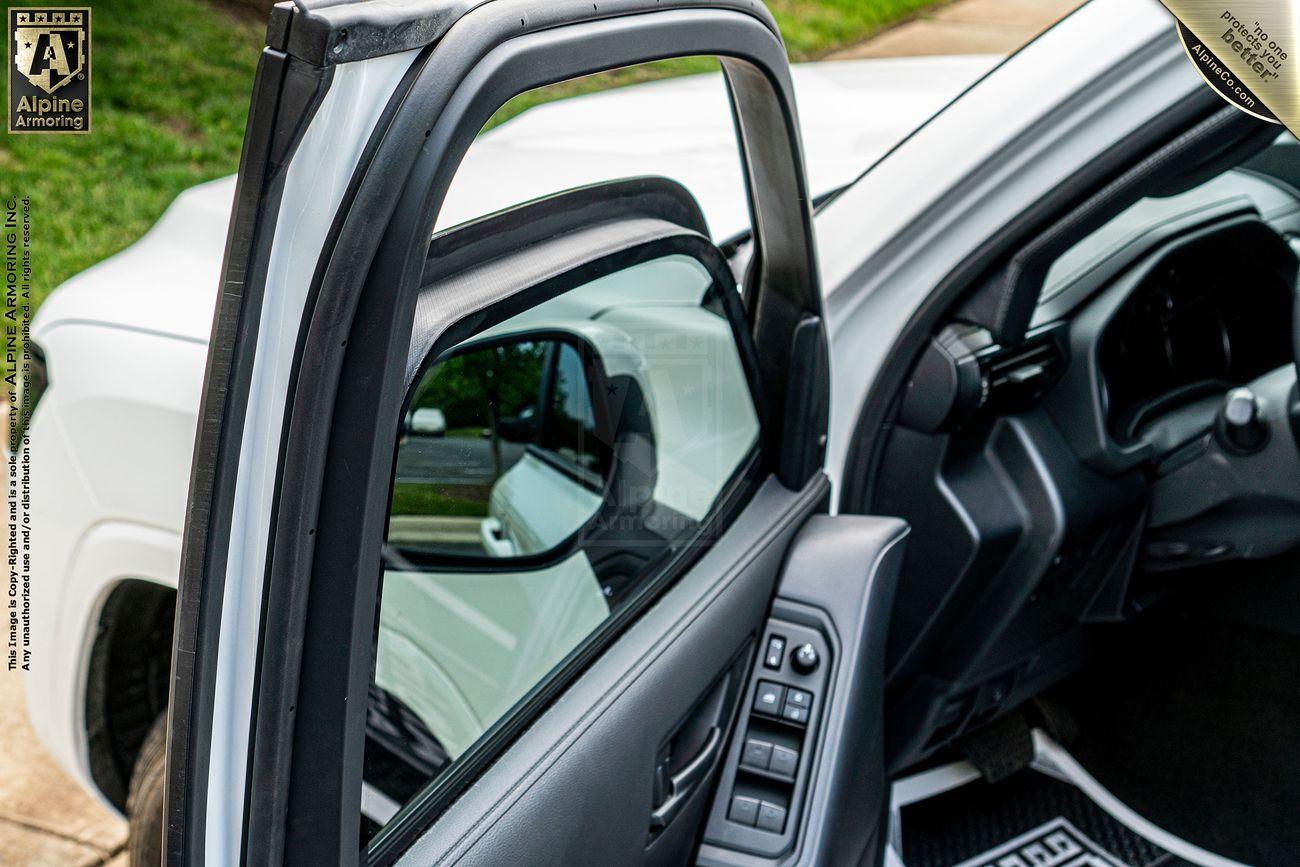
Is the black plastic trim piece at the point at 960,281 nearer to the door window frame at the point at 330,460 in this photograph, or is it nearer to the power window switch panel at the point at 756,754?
the power window switch panel at the point at 756,754

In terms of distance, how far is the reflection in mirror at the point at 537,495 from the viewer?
1.27m

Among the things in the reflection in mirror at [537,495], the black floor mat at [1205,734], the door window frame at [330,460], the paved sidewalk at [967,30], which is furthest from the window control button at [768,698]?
the paved sidewalk at [967,30]

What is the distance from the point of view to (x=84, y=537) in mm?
1750

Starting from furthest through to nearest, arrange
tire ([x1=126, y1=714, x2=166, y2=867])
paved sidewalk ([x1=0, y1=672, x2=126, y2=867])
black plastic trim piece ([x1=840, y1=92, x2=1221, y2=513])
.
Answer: paved sidewalk ([x1=0, y1=672, x2=126, y2=867]) < tire ([x1=126, y1=714, x2=166, y2=867]) < black plastic trim piece ([x1=840, y1=92, x2=1221, y2=513])

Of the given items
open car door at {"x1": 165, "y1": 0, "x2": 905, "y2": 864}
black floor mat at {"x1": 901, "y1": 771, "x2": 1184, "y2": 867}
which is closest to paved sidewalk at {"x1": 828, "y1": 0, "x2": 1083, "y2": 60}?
black floor mat at {"x1": 901, "y1": 771, "x2": 1184, "y2": 867}

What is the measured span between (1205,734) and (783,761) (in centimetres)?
166

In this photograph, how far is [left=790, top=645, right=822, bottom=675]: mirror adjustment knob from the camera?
171cm

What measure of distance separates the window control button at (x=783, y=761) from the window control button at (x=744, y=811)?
0.05 meters

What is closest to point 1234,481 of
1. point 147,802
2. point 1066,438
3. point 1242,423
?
point 1242,423

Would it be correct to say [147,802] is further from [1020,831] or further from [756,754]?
[1020,831]

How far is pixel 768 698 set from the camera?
171cm

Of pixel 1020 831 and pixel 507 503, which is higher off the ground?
pixel 507 503

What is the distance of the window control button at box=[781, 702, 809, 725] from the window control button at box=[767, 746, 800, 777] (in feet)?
0.14

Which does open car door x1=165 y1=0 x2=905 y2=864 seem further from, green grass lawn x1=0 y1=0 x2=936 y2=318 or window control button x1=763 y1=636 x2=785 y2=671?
green grass lawn x1=0 y1=0 x2=936 y2=318
